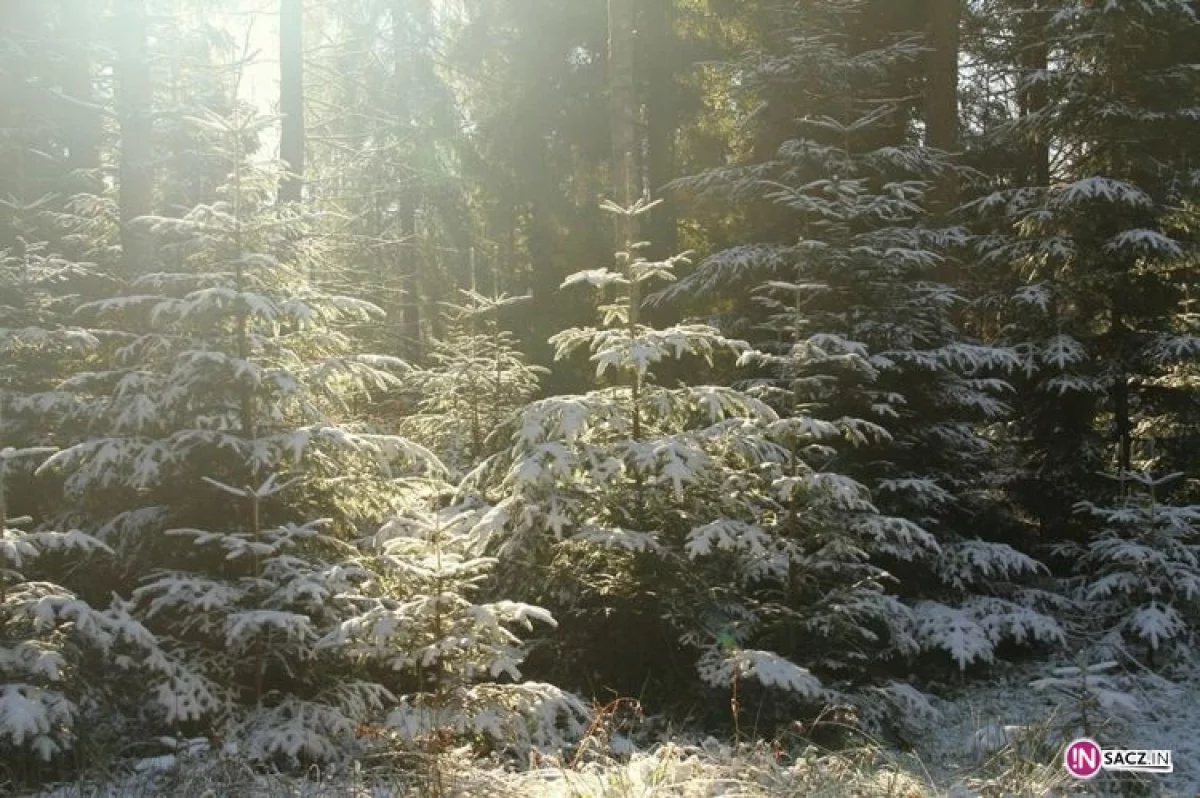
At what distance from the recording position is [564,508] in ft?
23.6

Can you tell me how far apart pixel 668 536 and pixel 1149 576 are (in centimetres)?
482

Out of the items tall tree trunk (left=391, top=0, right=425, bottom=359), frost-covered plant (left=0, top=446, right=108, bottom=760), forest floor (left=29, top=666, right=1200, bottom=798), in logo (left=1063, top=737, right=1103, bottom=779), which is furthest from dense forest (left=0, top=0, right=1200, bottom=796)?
tall tree trunk (left=391, top=0, right=425, bottom=359)

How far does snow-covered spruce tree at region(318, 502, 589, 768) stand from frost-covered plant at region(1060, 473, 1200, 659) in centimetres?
573

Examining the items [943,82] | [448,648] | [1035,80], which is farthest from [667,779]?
[943,82]

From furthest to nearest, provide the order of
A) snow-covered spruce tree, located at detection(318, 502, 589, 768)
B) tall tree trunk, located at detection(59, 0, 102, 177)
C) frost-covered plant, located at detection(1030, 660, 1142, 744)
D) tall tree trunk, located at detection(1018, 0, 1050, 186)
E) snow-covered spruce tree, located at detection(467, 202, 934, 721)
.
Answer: tall tree trunk, located at detection(59, 0, 102, 177) → tall tree trunk, located at detection(1018, 0, 1050, 186) → snow-covered spruce tree, located at detection(467, 202, 934, 721) → frost-covered plant, located at detection(1030, 660, 1142, 744) → snow-covered spruce tree, located at detection(318, 502, 589, 768)

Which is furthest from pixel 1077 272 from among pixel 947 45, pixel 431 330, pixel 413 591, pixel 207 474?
pixel 431 330

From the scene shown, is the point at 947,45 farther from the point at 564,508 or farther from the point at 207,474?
the point at 207,474

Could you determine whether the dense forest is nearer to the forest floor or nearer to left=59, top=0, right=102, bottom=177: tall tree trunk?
left=59, top=0, right=102, bottom=177: tall tree trunk

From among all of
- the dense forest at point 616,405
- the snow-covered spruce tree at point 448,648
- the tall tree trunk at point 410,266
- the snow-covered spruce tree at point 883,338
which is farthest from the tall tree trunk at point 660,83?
the snow-covered spruce tree at point 448,648

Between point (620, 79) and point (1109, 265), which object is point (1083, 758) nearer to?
point (1109, 265)

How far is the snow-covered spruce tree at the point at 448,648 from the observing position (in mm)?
5750

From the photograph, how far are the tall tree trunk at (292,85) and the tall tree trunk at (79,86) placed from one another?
2359 mm

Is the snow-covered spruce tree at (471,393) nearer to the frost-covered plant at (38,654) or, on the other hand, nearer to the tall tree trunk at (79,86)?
the frost-covered plant at (38,654)

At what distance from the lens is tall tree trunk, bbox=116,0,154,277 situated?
926 cm
